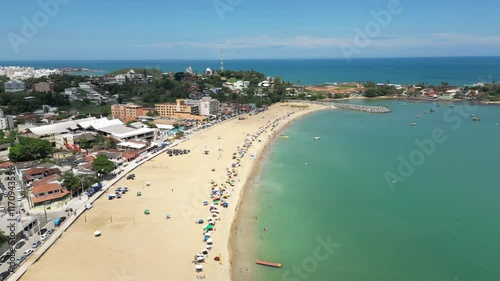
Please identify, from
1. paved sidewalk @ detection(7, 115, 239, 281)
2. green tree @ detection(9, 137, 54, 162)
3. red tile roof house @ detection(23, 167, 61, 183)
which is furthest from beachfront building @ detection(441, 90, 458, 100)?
red tile roof house @ detection(23, 167, 61, 183)

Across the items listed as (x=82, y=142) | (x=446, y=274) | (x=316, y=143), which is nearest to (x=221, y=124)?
(x=316, y=143)

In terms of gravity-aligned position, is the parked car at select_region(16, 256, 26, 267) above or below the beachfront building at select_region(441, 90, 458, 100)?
below

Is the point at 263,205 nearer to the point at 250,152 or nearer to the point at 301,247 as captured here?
the point at 301,247

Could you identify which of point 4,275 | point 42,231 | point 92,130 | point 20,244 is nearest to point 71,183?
point 42,231

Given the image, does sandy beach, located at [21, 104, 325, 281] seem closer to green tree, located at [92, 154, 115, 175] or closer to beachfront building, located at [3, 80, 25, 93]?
green tree, located at [92, 154, 115, 175]

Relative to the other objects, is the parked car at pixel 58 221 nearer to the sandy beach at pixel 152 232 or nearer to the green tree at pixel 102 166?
the sandy beach at pixel 152 232

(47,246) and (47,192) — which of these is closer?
(47,246)
